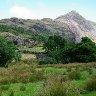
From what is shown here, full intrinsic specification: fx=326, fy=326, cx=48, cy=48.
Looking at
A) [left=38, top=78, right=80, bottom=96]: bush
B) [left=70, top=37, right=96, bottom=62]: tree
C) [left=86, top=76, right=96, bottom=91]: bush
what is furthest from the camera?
[left=70, top=37, right=96, bottom=62]: tree

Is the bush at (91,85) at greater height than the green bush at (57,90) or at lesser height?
lesser

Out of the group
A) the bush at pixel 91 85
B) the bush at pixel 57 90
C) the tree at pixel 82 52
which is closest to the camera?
the bush at pixel 57 90

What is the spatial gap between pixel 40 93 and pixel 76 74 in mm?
9482

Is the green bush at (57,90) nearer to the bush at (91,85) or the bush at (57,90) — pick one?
the bush at (57,90)

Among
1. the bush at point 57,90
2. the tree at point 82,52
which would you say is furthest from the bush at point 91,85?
the tree at point 82,52

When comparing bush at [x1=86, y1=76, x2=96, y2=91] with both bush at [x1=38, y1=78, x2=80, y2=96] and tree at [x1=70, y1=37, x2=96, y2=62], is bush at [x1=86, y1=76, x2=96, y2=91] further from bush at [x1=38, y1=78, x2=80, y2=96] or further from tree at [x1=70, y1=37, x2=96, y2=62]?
tree at [x1=70, y1=37, x2=96, y2=62]

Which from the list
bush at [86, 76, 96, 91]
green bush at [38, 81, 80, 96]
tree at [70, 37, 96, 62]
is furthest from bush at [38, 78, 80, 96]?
tree at [70, 37, 96, 62]

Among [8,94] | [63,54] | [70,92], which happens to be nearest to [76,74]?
[8,94]

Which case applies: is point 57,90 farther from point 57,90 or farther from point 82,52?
point 82,52

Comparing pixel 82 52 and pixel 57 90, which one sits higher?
pixel 57 90

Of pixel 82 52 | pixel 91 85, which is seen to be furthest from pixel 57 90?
pixel 82 52

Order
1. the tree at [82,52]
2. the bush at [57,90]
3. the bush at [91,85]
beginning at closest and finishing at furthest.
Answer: the bush at [57,90], the bush at [91,85], the tree at [82,52]

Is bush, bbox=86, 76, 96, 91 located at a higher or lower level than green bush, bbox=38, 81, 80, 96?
lower

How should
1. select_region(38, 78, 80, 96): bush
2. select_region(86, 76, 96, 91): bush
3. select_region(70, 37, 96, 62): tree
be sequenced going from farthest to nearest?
select_region(70, 37, 96, 62): tree → select_region(86, 76, 96, 91): bush → select_region(38, 78, 80, 96): bush
